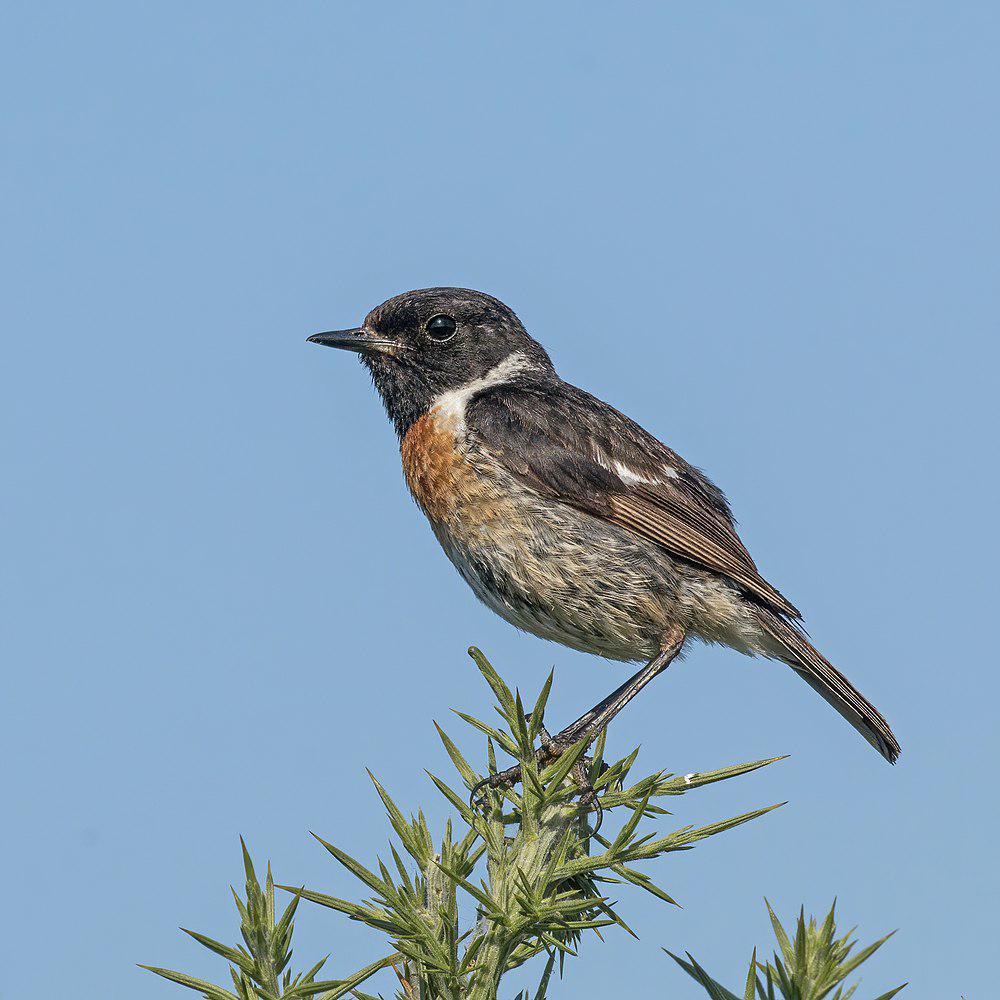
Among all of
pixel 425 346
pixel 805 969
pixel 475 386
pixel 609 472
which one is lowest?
pixel 805 969

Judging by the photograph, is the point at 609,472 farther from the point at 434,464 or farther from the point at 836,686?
the point at 836,686

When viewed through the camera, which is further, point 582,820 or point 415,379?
point 415,379

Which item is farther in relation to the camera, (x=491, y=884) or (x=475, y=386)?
(x=475, y=386)

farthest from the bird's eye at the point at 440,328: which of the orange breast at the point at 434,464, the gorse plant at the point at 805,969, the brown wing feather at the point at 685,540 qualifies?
the gorse plant at the point at 805,969

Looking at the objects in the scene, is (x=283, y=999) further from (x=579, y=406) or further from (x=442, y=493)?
(x=579, y=406)

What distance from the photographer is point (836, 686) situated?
612cm

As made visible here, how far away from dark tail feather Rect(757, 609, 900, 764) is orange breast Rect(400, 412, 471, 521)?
5.20 ft

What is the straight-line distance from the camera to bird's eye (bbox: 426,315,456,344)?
22.2 ft

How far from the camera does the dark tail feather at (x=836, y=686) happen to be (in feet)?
19.9

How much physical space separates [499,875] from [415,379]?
4139mm

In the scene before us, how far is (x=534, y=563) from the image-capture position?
223 inches

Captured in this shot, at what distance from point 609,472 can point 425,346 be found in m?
1.31

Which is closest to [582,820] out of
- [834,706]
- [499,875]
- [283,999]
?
[499,875]

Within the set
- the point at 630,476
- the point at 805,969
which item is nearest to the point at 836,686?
the point at 630,476
